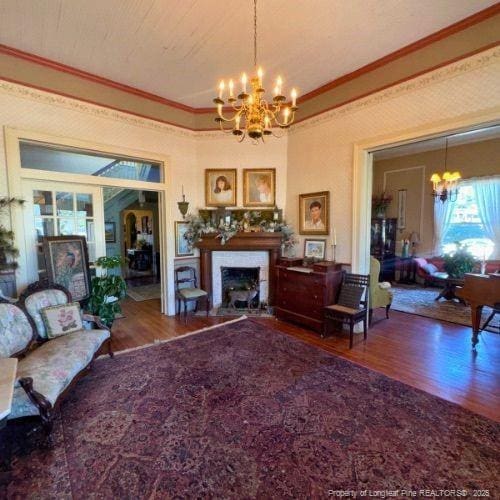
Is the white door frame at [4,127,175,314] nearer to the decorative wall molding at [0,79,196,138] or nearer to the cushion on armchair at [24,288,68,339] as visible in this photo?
the decorative wall molding at [0,79,196,138]

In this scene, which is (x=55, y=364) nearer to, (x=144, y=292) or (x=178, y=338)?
(x=178, y=338)

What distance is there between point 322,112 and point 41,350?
481 centimetres

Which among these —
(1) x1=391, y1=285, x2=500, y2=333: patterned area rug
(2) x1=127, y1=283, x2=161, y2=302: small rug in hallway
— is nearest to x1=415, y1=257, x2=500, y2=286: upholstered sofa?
(1) x1=391, y1=285, x2=500, y2=333: patterned area rug

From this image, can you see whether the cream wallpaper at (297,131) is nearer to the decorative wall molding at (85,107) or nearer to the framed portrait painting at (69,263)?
the decorative wall molding at (85,107)

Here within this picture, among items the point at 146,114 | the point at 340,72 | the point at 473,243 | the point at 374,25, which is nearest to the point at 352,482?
the point at 374,25

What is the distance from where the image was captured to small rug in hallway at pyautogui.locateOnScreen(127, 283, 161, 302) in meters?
6.11

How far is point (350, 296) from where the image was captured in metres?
3.87

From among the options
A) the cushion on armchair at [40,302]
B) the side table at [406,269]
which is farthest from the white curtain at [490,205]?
the cushion on armchair at [40,302]

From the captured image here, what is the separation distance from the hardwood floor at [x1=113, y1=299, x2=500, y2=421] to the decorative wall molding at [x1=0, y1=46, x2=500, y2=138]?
325 centimetres

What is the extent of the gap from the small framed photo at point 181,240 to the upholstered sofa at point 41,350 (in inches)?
77.6

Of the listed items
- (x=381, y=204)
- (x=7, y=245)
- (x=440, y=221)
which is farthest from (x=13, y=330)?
(x=440, y=221)

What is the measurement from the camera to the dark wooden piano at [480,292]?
3.16m

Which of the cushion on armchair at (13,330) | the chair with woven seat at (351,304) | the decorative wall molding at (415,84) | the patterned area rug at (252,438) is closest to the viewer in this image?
the patterned area rug at (252,438)

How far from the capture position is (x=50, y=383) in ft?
6.75
